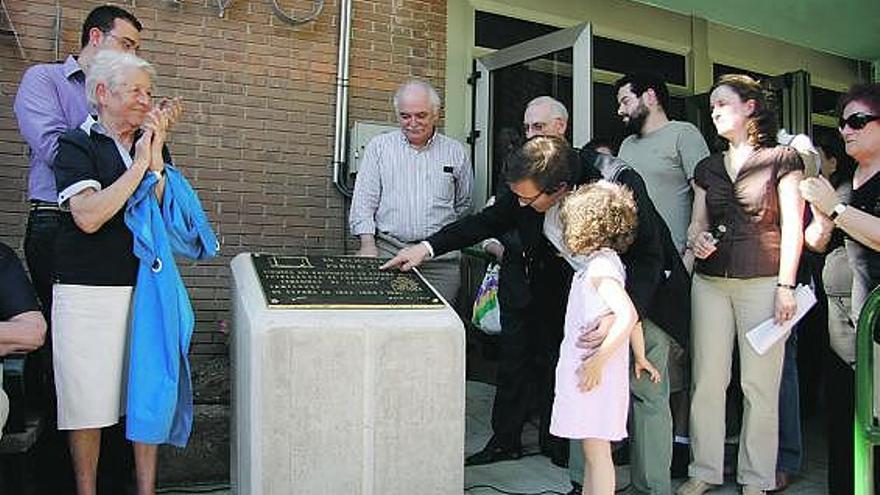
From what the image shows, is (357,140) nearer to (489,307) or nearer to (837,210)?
(489,307)

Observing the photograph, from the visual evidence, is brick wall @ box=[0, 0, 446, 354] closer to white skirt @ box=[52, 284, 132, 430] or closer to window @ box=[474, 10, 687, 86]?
window @ box=[474, 10, 687, 86]

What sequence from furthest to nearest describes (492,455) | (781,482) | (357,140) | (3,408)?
(357,140) < (492,455) < (781,482) < (3,408)

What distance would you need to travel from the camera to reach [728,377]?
3588mm

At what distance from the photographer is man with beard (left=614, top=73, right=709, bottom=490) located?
4.21 m

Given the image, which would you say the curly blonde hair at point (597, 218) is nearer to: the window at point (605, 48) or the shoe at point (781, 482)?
the shoe at point (781, 482)

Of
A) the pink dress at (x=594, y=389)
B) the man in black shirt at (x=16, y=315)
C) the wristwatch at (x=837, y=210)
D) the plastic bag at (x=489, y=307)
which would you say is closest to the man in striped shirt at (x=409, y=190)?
the plastic bag at (x=489, y=307)

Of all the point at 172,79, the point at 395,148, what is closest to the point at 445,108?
the point at 395,148

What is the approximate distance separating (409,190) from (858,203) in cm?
222

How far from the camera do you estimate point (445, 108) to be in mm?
5934

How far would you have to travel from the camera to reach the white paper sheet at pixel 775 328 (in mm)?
3357

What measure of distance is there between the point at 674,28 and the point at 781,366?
174 inches

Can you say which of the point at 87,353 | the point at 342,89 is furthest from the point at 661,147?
the point at 87,353

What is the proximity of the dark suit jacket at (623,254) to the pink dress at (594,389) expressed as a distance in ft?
0.60

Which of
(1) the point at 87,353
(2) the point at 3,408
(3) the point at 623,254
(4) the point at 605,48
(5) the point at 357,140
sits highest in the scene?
(4) the point at 605,48
